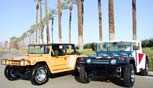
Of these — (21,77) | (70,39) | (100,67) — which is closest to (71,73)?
(21,77)

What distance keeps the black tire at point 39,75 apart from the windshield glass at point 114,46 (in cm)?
302

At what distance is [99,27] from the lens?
32625 millimetres

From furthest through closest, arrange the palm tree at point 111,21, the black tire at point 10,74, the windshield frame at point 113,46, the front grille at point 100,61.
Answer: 1. the palm tree at point 111,21
2. the black tire at point 10,74
3. the windshield frame at point 113,46
4. the front grille at point 100,61

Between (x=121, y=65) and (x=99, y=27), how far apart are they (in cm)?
2158

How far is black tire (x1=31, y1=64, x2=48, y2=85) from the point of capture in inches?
468

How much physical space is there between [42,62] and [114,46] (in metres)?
3.42

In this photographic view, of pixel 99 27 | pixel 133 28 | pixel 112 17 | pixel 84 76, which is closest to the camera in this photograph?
pixel 84 76

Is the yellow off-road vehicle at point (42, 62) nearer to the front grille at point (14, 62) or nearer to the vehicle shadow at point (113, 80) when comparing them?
the front grille at point (14, 62)

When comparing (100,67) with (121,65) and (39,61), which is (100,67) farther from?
(39,61)

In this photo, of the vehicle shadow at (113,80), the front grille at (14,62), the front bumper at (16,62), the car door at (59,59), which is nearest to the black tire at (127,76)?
the vehicle shadow at (113,80)

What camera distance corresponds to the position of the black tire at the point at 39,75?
11875 millimetres

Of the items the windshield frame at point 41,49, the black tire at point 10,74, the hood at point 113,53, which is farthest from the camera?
the windshield frame at point 41,49

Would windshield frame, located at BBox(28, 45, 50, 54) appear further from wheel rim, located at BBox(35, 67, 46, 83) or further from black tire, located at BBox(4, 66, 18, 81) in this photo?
black tire, located at BBox(4, 66, 18, 81)

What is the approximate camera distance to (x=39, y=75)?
12.2 m
